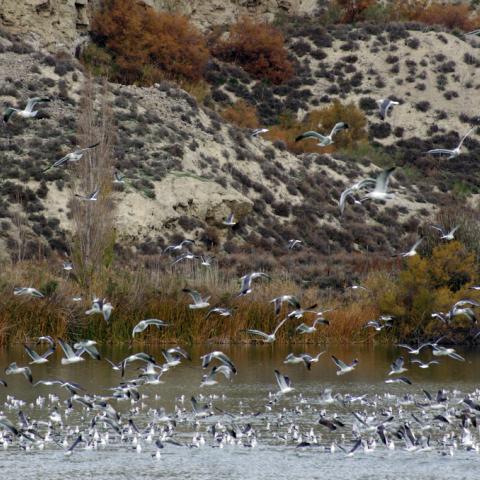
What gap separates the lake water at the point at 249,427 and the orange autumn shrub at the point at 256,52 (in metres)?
56.7

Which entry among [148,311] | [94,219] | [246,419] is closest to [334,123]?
[94,219]

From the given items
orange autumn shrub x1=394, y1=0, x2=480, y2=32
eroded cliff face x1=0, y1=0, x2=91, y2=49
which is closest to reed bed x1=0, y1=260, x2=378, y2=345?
eroded cliff face x1=0, y1=0, x2=91, y2=49

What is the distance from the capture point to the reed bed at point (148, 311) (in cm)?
3444

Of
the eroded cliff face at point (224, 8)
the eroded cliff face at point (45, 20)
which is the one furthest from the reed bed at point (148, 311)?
the eroded cliff face at point (224, 8)

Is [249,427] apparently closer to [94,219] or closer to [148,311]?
[148,311]

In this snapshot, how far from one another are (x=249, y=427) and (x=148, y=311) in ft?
49.2

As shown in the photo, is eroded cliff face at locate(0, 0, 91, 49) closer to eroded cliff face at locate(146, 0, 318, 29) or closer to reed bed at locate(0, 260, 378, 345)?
eroded cliff face at locate(146, 0, 318, 29)

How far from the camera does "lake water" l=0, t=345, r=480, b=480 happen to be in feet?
61.9

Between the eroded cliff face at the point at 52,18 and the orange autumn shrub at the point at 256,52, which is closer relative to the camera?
the eroded cliff face at the point at 52,18

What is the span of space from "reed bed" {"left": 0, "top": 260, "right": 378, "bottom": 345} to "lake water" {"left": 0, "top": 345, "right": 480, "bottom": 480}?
116 inches

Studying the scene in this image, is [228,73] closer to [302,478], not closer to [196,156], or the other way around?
[196,156]

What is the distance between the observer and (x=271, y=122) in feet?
272

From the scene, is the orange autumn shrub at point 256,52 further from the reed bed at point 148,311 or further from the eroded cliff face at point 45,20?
the reed bed at point 148,311

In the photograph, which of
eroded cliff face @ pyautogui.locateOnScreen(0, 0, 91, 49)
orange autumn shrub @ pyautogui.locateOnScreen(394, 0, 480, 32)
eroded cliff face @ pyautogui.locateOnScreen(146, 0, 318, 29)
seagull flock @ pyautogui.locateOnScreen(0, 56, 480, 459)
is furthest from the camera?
orange autumn shrub @ pyautogui.locateOnScreen(394, 0, 480, 32)
